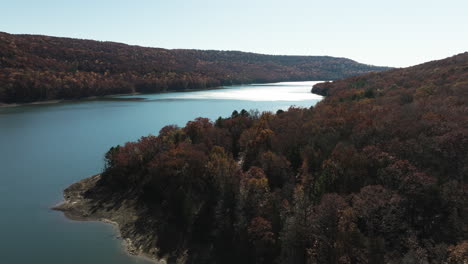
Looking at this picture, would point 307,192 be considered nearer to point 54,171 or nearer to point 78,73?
point 54,171

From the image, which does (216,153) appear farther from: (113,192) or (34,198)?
(34,198)

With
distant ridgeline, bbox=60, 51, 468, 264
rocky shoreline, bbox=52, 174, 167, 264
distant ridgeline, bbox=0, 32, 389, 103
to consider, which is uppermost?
distant ridgeline, bbox=0, 32, 389, 103

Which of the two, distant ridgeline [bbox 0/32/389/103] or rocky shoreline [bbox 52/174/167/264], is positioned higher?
distant ridgeline [bbox 0/32/389/103]

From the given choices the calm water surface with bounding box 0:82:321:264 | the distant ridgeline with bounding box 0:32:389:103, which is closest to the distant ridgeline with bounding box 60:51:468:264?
the calm water surface with bounding box 0:82:321:264

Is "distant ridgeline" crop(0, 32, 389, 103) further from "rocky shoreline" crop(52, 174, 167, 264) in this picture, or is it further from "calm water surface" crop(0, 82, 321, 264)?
"rocky shoreline" crop(52, 174, 167, 264)

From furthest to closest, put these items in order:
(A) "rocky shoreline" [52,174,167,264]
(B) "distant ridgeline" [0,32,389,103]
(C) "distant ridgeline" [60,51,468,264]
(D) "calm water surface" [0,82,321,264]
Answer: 1. (B) "distant ridgeline" [0,32,389,103]
2. (A) "rocky shoreline" [52,174,167,264]
3. (D) "calm water surface" [0,82,321,264]
4. (C) "distant ridgeline" [60,51,468,264]
